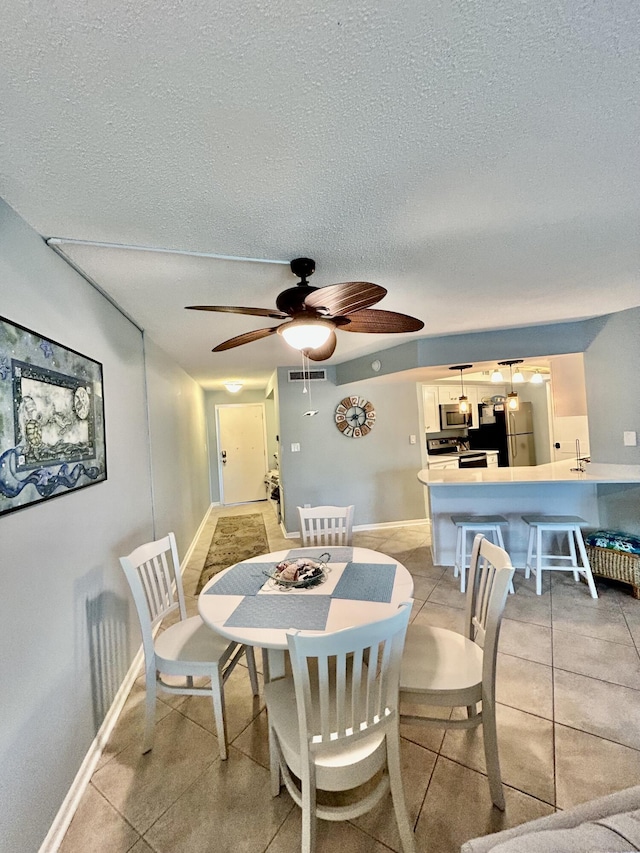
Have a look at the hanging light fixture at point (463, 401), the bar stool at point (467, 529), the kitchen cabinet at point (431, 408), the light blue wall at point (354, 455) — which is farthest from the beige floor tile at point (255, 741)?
the kitchen cabinet at point (431, 408)

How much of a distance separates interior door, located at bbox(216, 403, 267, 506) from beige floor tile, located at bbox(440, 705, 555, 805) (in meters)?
5.82

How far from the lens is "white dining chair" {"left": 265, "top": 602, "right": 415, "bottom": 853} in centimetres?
104

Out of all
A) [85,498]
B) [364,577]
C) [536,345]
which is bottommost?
[364,577]

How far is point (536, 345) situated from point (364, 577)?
280 cm

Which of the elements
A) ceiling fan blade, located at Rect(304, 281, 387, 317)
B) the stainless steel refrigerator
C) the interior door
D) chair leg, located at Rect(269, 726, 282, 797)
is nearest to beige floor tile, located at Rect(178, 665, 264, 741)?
chair leg, located at Rect(269, 726, 282, 797)

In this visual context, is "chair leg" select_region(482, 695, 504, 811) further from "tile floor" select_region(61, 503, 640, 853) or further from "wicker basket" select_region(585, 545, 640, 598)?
"wicker basket" select_region(585, 545, 640, 598)

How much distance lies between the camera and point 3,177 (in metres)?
1.15

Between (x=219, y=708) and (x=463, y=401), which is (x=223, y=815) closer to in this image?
(x=219, y=708)

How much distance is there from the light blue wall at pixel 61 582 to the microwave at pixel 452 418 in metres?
4.37

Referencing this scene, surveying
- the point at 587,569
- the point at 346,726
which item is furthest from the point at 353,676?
the point at 587,569

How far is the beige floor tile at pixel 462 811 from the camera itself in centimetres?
125

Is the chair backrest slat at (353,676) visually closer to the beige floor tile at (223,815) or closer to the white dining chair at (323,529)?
the beige floor tile at (223,815)

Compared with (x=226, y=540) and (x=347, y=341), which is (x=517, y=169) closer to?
(x=347, y=341)

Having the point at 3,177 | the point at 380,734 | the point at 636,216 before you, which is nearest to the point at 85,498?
the point at 3,177
